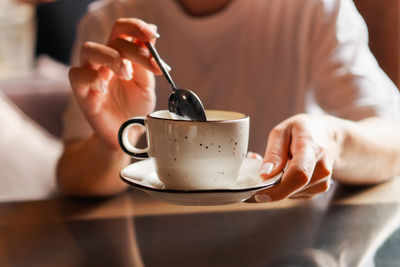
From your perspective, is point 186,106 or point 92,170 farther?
point 92,170

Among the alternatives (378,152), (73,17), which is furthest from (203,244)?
(73,17)

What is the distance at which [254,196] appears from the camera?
460mm

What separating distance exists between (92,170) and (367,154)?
47cm

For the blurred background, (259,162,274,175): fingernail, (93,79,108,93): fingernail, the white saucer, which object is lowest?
the blurred background

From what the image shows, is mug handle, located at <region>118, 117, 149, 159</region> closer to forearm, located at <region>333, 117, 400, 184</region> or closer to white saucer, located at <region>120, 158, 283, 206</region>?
white saucer, located at <region>120, 158, 283, 206</region>

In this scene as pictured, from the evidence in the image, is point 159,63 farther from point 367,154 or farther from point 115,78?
point 367,154

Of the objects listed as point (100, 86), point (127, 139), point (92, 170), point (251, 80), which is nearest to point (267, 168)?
point (127, 139)

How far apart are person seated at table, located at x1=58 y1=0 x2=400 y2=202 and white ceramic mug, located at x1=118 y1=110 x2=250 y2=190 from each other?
0.29 ft

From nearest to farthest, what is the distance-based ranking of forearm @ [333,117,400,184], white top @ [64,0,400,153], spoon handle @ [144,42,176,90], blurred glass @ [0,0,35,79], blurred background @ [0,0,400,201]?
spoon handle @ [144,42,176,90]
forearm @ [333,117,400,184]
white top @ [64,0,400,153]
blurred background @ [0,0,400,201]
blurred glass @ [0,0,35,79]

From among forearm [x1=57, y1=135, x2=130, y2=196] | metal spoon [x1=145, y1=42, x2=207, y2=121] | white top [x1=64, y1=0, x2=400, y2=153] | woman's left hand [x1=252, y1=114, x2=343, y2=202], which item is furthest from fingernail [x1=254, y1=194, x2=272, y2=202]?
white top [x1=64, y1=0, x2=400, y2=153]

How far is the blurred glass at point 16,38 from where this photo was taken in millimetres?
2332

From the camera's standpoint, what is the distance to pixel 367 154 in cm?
71

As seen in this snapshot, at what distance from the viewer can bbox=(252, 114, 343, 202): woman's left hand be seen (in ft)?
1.48

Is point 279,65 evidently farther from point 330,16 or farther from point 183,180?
point 183,180
